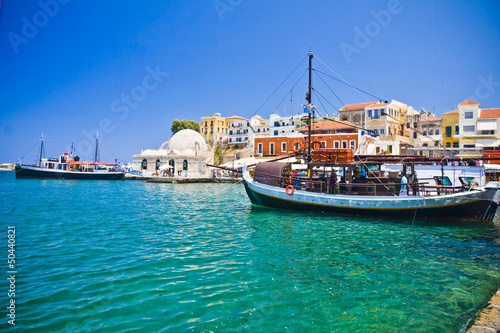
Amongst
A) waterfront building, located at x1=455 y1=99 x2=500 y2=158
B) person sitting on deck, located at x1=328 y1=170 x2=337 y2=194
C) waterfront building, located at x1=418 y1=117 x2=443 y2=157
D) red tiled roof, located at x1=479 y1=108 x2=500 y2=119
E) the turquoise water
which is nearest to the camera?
the turquoise water

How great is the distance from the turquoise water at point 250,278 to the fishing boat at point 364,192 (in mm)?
1743

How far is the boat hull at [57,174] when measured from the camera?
211 feet

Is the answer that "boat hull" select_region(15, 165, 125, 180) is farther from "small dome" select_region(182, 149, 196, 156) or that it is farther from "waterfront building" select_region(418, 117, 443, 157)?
"waterfront building" select_region(418, 117, 443, 157)

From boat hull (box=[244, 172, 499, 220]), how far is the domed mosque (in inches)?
1824

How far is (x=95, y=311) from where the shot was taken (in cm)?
594

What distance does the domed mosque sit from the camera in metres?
65.2

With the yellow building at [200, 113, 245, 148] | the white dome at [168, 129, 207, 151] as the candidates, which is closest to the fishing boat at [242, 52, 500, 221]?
the white dome at [168, 129, 207, 151]

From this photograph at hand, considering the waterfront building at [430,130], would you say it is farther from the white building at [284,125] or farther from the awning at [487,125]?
the white building at [284,125]

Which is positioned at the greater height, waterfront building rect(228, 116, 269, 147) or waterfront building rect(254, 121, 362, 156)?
waterfront building rect(228, 116, 269, 147)

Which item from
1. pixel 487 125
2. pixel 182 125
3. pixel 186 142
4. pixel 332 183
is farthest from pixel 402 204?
pixel 182 125

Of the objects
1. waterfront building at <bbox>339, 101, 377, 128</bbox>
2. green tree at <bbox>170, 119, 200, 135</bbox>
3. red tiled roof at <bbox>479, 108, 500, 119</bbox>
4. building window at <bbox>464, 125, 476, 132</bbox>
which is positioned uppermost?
green tree at <bbox>170, 119, 200, 135</bbox>

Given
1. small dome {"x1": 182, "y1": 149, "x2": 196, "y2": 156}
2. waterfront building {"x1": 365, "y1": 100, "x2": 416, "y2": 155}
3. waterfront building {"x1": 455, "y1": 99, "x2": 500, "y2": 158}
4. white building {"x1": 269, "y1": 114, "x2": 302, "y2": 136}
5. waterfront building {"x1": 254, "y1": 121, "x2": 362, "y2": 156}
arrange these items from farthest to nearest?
small dome {"x1": 182, "y1": 149, "x2": 196, "y2": 156}, white building {"x1": 269, "y1": 114, "x2": 302, "y2": 136}, waterfront building {"x1": 365, "y1": 100, "x2": 416, "y2": 155}, waterfront building {"x1": 254, "y1": 121, "x2": 362, "y2": 156}, waterfront building {"x1": 455, "y1": 99, "x2": 500, "y2": 158}

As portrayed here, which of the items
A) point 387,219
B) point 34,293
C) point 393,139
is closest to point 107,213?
point 34,293

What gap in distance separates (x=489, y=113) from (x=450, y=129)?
5343 mm
